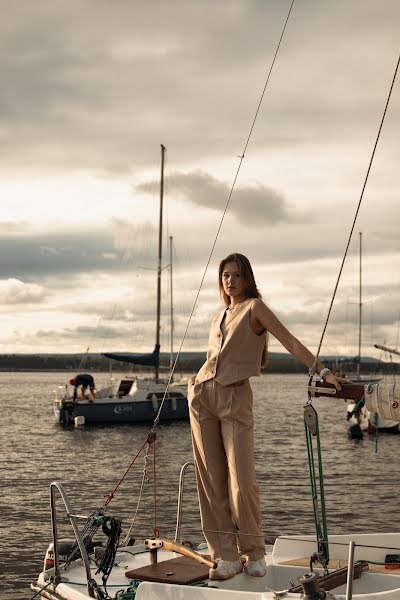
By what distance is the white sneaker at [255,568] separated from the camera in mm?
6895

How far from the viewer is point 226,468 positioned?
22.8 feet

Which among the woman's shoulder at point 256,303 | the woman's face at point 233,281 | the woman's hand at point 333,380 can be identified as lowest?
the woman's hand at point 333,380

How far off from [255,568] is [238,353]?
1.75 meters

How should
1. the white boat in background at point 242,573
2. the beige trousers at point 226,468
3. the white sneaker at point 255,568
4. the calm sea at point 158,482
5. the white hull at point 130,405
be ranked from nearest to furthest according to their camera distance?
1. the white boat in background at point 242,573
2. the beige trousers at point 226,468
3. the white sneaker at point 255,568
4. the calm sea at point 158,482
5. the white hull at point 130,405

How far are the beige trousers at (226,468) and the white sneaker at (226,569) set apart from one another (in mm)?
48

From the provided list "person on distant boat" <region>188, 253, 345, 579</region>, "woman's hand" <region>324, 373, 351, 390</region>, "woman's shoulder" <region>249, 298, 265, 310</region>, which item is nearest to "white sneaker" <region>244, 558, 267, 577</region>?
"person on distant boat" <region>188, 253, 345, 579</region>

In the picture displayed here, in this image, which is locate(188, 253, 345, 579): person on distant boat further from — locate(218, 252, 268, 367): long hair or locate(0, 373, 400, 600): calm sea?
locate(0, 373, 400, 600): calm sea

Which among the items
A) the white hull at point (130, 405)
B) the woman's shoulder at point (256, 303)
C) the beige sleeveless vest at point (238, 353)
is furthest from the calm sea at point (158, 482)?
the woman's shoulder at point (256, 303)

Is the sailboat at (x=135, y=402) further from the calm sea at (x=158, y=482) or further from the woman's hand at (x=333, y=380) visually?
the woman's hand at (x=333, y=380)

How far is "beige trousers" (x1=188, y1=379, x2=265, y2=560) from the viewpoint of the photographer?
6.78 meters

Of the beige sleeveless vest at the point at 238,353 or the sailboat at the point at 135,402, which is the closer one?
the beige sleeveless vest at the point at 238,353

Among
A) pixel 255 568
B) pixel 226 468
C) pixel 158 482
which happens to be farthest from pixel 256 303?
pixel 158 482

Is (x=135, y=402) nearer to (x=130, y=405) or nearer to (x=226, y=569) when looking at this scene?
(x=130, y=405)

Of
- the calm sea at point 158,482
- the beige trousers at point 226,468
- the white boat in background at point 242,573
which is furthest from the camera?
the calm sea at point 158,482
